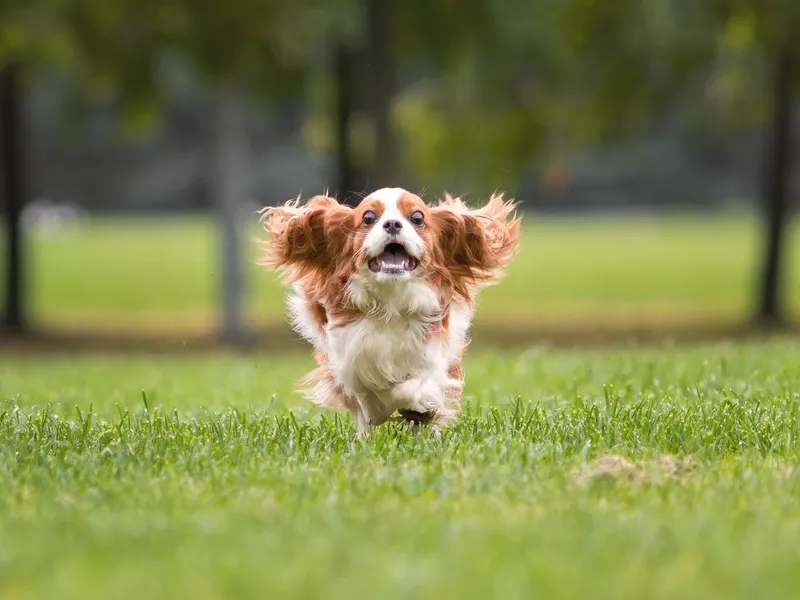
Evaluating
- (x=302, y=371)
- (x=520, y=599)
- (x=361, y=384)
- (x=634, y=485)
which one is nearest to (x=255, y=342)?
(x=302, y=371)

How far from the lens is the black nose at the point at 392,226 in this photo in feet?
19.3

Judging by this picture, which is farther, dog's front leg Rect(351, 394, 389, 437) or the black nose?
dog's front leg Rect(351, 394, 389, 437)

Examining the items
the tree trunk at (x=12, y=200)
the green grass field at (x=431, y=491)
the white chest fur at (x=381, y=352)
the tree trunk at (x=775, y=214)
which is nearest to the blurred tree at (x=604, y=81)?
the tree trunk at (x=775, y=214)

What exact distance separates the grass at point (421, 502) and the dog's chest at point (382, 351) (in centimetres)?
34

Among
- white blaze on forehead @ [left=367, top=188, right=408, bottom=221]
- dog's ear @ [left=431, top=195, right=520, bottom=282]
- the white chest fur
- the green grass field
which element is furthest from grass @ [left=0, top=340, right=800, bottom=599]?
white blaze on forehead @ [left=367, top=188, right=408, bottom=221]

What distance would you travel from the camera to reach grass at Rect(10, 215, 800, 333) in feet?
75.1

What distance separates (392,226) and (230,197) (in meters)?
11.8

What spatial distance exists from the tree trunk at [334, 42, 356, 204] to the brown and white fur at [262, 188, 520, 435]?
11951 millimetres

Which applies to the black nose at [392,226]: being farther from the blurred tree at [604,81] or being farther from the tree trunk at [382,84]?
the blurred tree at [604,81]

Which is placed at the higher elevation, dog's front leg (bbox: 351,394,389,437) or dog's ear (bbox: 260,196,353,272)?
dog's ear (bbox: 260,196,353,272)

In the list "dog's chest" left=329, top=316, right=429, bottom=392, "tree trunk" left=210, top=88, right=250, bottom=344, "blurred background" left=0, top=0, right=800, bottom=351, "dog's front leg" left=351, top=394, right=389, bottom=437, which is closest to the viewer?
"dog's chest" left=329, top=316, right=429, bottom=392

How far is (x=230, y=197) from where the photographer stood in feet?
57.3

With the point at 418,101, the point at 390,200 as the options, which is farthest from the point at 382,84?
the point at 390,200

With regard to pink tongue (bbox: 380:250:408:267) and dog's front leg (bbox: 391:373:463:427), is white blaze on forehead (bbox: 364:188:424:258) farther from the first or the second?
dog's front leg (bbox: 391:373:463:427)
